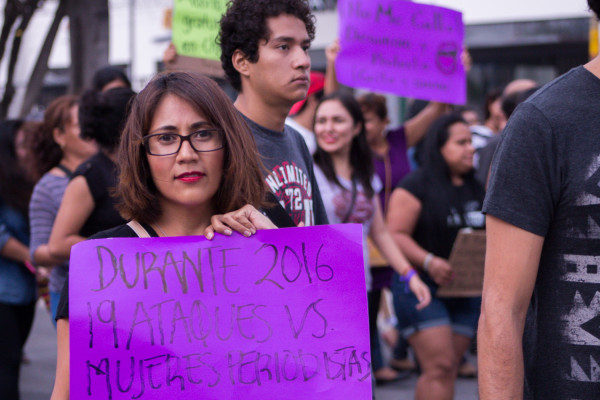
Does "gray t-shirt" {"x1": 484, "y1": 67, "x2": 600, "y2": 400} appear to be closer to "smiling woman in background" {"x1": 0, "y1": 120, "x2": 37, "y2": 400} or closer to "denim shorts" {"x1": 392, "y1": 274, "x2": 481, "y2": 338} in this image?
"denim shorts" {"x1": 392, "y1": 274, "x2": 481, "y2": 338}

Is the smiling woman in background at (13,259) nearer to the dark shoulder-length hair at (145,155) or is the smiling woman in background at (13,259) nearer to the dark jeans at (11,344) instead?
the dark jeans at (11,344)

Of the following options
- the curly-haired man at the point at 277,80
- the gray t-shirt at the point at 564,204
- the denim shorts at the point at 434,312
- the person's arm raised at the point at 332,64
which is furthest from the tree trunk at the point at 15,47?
the gray t-shirt at the point at 564,204

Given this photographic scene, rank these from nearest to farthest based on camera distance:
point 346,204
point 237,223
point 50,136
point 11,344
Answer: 1. point 237,223
2. point 11,344
3. point 50,136
4. point 346,204

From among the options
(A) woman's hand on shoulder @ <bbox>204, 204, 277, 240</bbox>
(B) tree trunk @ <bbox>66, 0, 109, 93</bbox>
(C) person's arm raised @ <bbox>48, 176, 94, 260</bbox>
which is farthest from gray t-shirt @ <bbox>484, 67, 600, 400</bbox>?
(B) tree trunk @ <bbox>66, 0, 109, 93</bbox>

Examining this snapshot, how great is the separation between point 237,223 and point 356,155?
3260 millimetres

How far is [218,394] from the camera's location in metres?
1.94

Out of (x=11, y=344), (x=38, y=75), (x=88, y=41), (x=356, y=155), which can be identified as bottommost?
(x=11, y=344)

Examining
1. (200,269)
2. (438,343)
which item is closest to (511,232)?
(200,269)

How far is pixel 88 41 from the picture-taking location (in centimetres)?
909

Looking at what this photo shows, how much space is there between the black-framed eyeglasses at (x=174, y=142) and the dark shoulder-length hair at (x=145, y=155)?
0.03m

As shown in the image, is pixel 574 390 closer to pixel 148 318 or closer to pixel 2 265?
pixel 148 318

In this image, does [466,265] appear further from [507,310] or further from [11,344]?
[507,310]

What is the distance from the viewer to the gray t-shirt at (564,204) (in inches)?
74.0

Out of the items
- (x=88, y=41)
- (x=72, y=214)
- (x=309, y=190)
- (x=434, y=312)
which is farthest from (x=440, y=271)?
(x=88, y=41)
